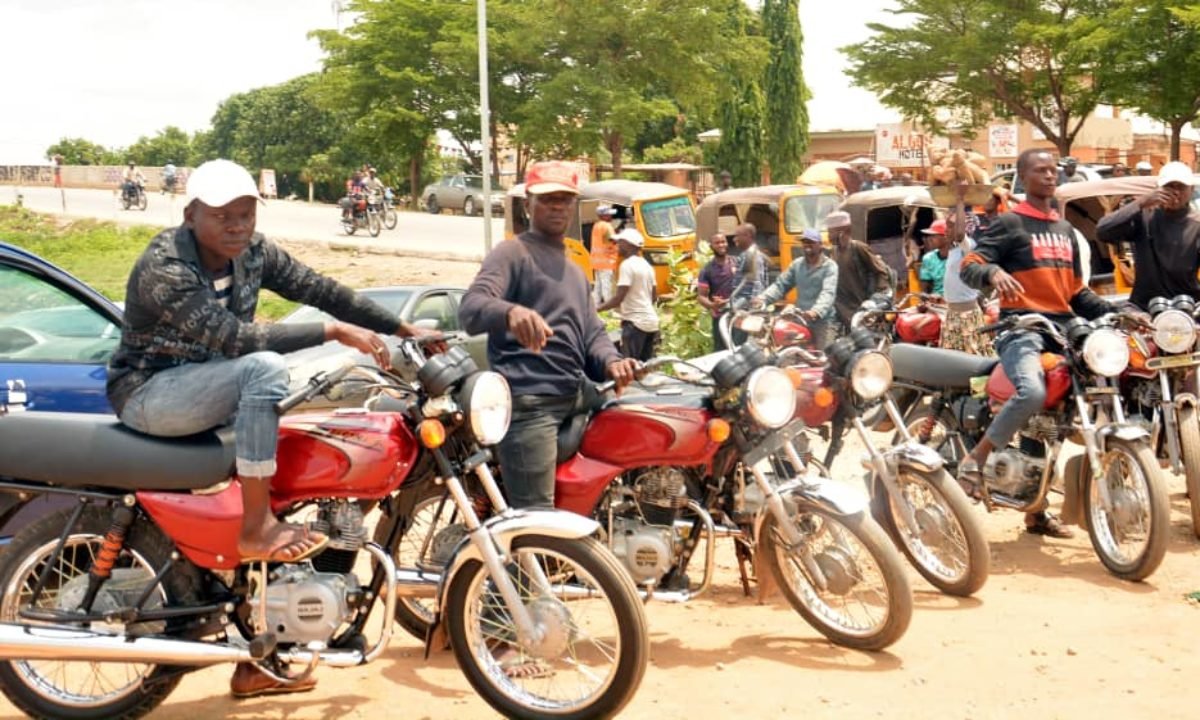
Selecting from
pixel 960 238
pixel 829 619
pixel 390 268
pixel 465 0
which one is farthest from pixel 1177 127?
pixel 829 619

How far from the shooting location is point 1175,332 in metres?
6.65

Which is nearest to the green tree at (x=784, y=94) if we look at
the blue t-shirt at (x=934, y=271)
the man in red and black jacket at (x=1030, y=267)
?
the blue t-shirt at (x=934, y=271)

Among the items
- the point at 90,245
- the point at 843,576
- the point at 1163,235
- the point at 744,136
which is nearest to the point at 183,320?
the point at 843,576

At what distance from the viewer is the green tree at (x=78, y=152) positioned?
3340 inches

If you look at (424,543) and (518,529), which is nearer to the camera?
(518,529)

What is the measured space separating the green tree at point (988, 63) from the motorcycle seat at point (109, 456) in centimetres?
2899

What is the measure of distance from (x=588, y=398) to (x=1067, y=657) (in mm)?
2096

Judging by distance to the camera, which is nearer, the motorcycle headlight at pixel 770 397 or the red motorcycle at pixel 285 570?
the red motorcycle at pixel 285 570

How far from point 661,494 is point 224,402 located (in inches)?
72.6

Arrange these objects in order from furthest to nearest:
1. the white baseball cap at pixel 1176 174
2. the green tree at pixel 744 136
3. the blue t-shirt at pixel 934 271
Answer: the green tree at pixel 744 136, the blue t-shirt at pixel 934 271, the white baseball cap at pixel 1176 174

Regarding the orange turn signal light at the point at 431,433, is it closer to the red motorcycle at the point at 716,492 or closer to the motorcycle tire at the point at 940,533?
the red motorcycle at the point at 716,492

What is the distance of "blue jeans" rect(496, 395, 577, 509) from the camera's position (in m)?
4.96

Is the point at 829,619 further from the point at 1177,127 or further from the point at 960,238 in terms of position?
the point at 1177,127

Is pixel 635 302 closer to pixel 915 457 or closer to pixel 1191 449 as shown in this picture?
pixel 1191 449
